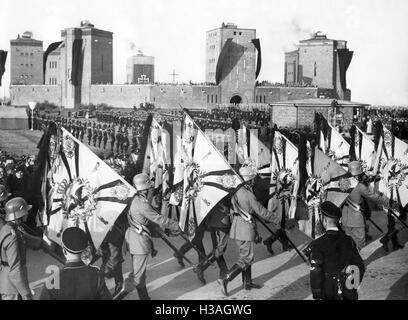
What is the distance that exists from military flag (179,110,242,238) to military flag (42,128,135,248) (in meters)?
1.15

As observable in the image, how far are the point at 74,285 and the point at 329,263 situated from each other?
183 centimetres

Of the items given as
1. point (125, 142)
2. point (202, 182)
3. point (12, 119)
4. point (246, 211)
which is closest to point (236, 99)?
point (125, 142)

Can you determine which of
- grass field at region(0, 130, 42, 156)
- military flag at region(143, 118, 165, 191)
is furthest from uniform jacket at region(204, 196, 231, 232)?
grass field at region(0, 130, 42, 156)

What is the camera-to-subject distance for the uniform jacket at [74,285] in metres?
3.80

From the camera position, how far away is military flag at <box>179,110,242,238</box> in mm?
6676

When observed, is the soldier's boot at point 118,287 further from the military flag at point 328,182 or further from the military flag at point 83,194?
the military flag at point 328,182

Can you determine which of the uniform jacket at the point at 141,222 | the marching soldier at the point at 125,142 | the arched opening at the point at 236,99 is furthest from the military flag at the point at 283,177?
the arched opening at the point at 236,99

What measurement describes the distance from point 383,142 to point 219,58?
55192 millimetres

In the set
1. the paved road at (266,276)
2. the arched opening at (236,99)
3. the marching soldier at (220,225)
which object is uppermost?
the arched opening at (236,99)

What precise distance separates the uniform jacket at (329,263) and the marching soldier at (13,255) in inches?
92.3

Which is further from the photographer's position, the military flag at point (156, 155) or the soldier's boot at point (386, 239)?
the military flag at point (156, 155)

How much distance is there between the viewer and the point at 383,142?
8.89 meters

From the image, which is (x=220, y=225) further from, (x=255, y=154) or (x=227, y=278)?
(x=255, y=154)

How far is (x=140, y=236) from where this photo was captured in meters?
5.88
